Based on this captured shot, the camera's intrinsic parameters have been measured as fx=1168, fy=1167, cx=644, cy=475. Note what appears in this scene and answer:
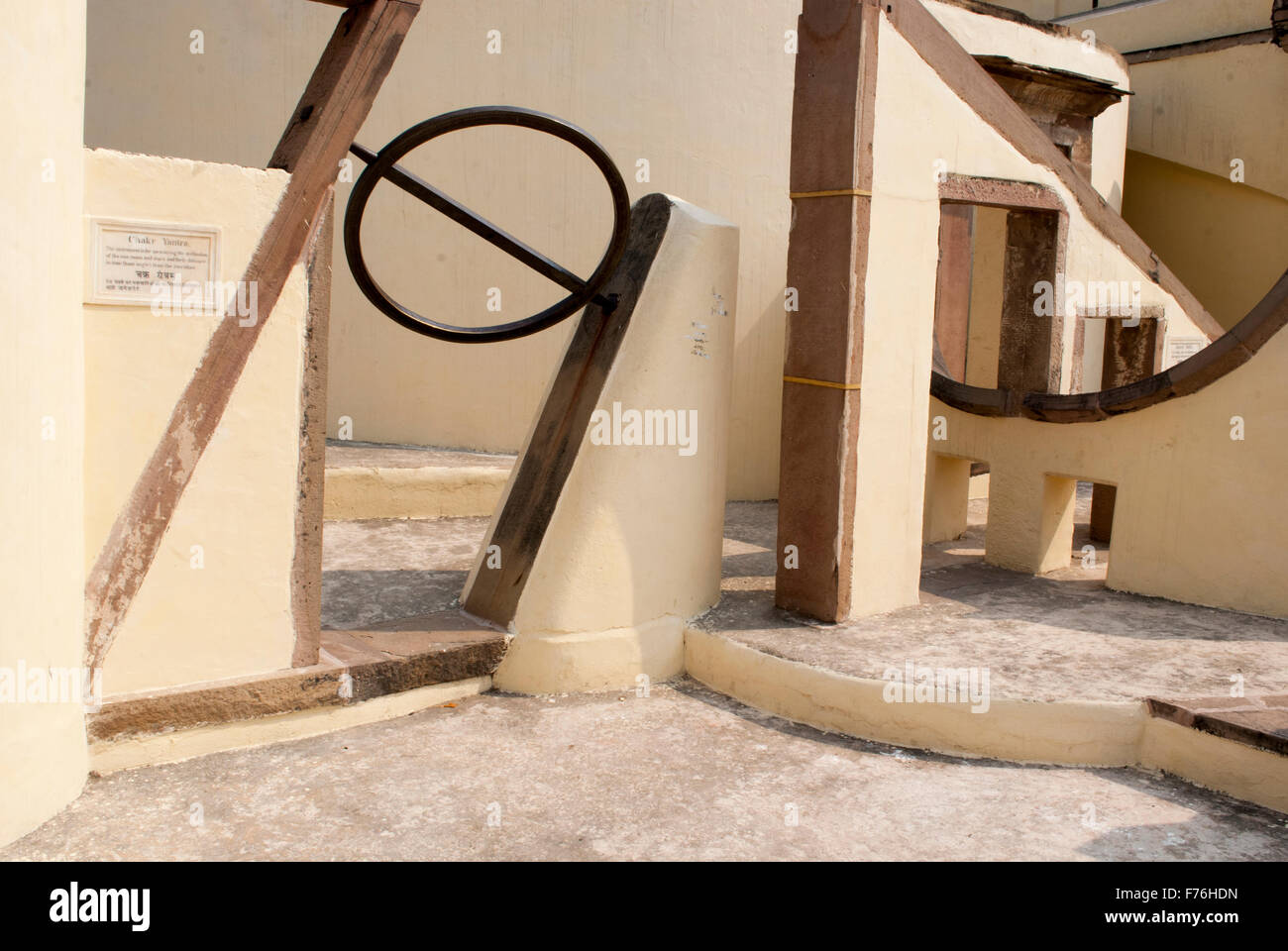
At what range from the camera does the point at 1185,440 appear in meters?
6.02

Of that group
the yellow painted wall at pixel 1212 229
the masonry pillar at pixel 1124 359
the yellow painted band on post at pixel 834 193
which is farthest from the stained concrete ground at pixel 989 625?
the yellow painted wall at pixel 1212 229

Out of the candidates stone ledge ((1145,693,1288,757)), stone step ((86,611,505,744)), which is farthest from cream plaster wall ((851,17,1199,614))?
stone step ((86,611,505,744))

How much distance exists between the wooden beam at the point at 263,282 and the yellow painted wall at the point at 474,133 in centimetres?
397

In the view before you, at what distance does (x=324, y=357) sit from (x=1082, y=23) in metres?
10.3

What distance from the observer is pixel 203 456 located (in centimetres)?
426

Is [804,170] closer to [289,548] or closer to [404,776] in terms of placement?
[289,548]

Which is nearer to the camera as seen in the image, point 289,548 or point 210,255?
point 210,255

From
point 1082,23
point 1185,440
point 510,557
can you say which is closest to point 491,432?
point 510,557

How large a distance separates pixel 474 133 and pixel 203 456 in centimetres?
485

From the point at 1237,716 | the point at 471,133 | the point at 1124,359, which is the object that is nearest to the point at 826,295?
the point at 1237,716

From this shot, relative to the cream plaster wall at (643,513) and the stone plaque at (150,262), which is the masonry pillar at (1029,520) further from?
the stone plaque at (150,262)

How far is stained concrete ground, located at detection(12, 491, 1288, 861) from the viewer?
391cm

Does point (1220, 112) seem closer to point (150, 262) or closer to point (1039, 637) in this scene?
point (1039, 637)

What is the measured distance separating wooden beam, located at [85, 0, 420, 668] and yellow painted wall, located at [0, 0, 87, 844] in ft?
0.49
